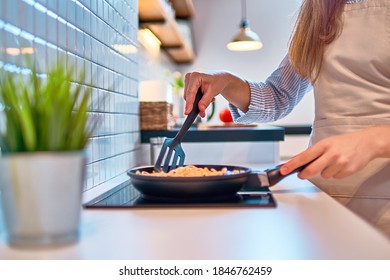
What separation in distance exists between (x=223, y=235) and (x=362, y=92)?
637 millimetres

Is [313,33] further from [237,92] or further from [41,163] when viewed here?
[41,163]

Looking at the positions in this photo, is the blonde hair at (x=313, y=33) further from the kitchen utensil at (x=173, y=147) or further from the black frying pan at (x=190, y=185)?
the black frying pan at (x=190, y=185)

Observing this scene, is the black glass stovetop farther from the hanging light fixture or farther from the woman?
the hanging light fixture

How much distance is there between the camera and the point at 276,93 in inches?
53.9

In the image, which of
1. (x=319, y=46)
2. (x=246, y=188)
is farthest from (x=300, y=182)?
(x=319, y=46)

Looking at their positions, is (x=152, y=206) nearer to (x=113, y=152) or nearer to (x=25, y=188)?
(x=25, y=188)

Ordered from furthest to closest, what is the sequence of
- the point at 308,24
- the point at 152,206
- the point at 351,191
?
1. the point at 308,24
2. the point at 351,191
3. the point at 152,206

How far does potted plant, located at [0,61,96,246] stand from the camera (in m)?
0.47

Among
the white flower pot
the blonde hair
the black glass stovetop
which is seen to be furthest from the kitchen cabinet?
the white flower pot

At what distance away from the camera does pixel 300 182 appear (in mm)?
1068

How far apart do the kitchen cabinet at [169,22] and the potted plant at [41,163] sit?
1367 mm

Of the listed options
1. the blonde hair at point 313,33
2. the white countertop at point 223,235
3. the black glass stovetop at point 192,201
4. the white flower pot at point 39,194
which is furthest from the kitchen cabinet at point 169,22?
the white flower pot at point 39,194

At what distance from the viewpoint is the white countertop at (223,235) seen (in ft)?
1.63
